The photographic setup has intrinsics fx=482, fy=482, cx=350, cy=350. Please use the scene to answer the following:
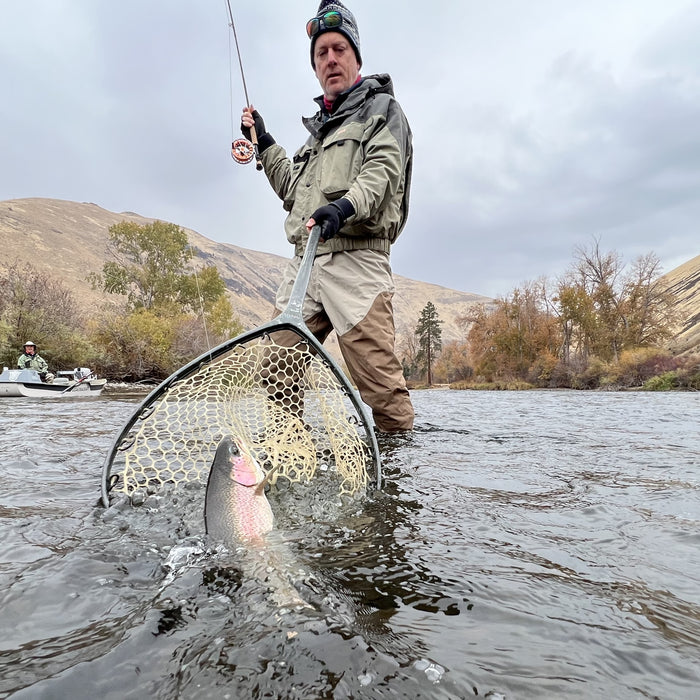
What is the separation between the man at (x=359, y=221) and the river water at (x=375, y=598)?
1.51 meters

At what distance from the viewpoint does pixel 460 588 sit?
154 cm

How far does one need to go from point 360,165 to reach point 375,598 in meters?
3.45

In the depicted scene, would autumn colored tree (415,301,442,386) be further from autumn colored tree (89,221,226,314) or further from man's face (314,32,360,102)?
man's face (314,32,360,102)

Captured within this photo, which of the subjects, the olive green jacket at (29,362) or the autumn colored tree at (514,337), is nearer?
the olive green jacket at (29,362)

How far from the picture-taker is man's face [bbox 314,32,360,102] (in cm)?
427

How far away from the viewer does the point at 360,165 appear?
404 centimetres

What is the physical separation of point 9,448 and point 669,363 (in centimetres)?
3167

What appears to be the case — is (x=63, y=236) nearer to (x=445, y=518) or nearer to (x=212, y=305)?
(x=212, y=305)

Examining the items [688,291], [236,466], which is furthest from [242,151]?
[688,291]

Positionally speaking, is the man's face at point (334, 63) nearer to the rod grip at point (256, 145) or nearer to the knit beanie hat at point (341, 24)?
the knit beanie hat at point (341, 24)

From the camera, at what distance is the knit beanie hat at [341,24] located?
4.16 metres

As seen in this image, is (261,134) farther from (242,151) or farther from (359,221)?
(359,221)

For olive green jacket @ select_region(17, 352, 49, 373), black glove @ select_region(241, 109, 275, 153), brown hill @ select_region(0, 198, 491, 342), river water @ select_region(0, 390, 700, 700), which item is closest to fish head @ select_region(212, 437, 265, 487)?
river water @ select_region(0, 390, 700, 700)

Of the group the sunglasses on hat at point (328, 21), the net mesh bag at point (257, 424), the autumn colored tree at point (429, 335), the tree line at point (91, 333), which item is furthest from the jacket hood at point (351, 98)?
the autumn colored tree at point (429, 335)
